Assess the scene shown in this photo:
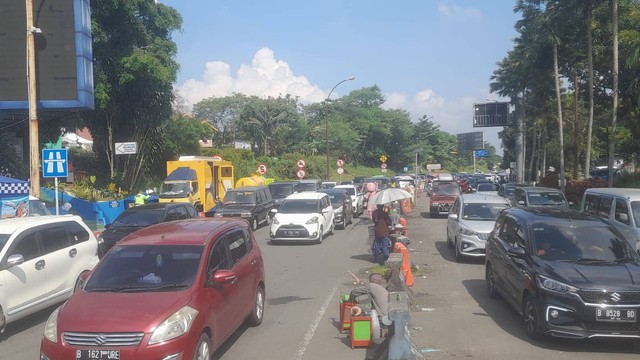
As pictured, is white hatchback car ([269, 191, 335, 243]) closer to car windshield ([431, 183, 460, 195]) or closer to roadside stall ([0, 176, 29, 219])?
roadside stall ([0, 176, 29, 219])

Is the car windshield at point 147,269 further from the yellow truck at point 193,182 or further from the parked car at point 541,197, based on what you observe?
the yellow truck at point 193,182

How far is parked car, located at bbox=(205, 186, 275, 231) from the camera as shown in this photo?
23609 mm

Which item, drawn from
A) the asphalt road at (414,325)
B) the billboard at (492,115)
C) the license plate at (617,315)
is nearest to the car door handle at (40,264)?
the asphalt road at (414,325)

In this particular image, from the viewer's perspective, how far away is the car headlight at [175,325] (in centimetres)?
584

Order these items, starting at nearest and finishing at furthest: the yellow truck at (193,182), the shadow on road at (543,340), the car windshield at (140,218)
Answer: the shadow on road at (543,340) → the car windshield at (140,218) → the yellow truck at (193,182)

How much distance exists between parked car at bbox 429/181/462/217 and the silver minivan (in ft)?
48.6

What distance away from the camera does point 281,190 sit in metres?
31.5

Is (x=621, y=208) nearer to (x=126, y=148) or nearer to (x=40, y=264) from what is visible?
(x=40, y=264)

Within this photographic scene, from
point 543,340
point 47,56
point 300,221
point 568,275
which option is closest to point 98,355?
point 543,340

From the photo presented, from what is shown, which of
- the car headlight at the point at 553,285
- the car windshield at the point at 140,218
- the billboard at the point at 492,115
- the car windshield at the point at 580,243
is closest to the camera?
the car headlight at the point at 553,285

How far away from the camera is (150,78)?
33344 mm

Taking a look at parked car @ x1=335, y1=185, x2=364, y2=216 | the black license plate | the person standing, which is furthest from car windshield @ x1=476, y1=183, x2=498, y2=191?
the black license plate

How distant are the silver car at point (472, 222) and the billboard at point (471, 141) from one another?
333ft

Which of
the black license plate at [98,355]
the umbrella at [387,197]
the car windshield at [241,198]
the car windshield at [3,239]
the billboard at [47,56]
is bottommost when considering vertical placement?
the black license plate at [98,355]
